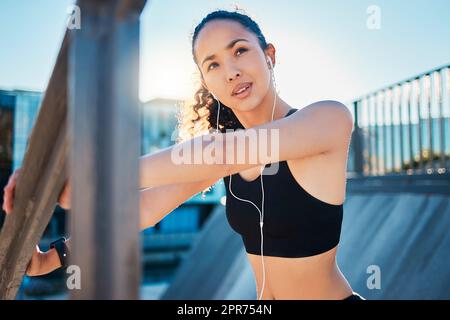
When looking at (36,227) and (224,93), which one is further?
(224,93)

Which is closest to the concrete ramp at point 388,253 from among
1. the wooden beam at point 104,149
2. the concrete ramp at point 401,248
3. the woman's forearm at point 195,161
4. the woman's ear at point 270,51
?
the concrete ramp at point 401,248

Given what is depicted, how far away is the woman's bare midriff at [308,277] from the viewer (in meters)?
1.50

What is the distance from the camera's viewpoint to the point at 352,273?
3939 millimetres

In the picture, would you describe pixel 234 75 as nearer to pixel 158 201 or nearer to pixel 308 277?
pixel 158 201

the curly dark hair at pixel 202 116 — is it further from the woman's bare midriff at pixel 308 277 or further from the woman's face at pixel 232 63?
the woman's bare midriff at pixel 308 277

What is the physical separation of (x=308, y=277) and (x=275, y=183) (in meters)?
0.32

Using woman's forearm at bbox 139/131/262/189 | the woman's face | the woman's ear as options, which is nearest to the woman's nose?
the woman's face

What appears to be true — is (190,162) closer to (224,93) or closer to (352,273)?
(224,93)

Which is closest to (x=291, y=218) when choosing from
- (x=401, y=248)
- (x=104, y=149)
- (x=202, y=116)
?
(x=202, y=116)

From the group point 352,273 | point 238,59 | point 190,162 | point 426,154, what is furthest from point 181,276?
point 190,162

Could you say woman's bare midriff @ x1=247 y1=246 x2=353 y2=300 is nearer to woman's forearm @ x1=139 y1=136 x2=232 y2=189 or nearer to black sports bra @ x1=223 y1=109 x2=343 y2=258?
black sports bra @ x1=223 y1=109 x2=343 y2=258

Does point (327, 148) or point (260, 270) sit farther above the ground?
point (327, 148)
